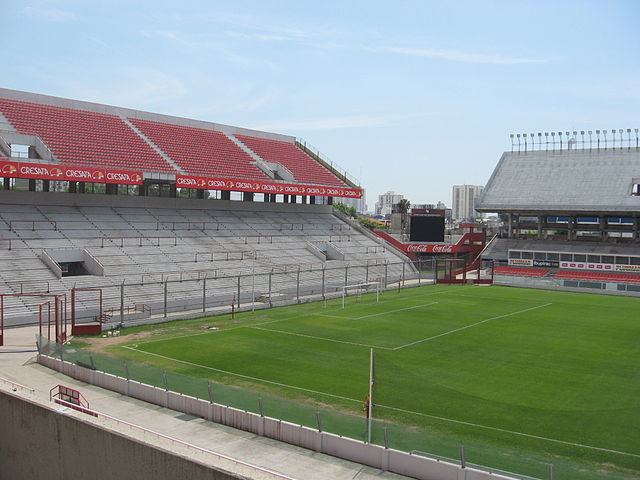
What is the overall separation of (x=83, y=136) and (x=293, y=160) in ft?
83.4

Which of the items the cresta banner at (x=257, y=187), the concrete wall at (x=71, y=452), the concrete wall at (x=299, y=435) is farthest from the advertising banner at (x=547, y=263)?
the concrete wall at (x=71, y=452)

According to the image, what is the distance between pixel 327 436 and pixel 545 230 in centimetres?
6377

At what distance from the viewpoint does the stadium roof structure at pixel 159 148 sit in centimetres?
4716

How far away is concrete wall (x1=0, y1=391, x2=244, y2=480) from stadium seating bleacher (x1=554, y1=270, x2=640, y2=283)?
53.1m

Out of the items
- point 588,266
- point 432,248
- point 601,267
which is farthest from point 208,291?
point 601,267

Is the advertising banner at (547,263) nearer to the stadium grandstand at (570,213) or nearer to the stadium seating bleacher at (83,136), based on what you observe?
the stadium grandstand at (570,213)

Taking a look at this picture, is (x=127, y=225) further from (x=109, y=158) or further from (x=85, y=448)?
(x=85, y=448)

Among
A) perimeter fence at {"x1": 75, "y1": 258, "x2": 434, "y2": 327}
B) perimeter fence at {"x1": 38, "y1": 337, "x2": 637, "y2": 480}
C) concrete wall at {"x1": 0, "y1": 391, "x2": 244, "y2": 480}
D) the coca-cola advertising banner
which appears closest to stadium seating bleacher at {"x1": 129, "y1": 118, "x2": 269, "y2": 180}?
perimeter fence at {"x1": 75, "y1": 258, "x2": 434, "y2": 327}

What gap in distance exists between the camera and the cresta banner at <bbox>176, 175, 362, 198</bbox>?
5209 cm

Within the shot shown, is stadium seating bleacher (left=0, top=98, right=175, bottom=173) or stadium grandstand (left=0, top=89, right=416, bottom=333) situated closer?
stadium grandstand (left=0, top=89, right=416, bottom=333)

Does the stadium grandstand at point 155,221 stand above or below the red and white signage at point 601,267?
above

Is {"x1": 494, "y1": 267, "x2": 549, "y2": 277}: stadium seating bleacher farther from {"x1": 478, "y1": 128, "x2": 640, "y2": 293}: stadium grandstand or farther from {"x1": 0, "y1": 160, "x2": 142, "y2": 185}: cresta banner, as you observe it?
{"x1": 0, "y1": 160, "x2": 142, "y2": 185}: cresta banner

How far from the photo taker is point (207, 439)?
17.0m

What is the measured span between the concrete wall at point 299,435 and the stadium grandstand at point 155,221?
1248 cm
